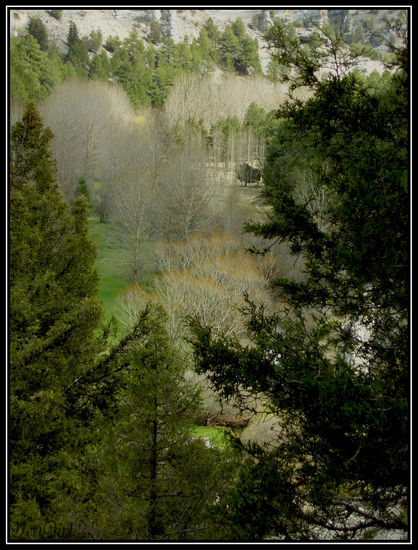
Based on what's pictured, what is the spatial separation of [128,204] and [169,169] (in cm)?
504

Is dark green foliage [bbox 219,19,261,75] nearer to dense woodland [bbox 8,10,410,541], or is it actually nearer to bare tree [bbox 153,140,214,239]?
bare tree [bbox 153,140,214,239]

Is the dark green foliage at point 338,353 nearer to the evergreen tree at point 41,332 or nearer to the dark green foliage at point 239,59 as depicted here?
the evergreen tree at point 41,332

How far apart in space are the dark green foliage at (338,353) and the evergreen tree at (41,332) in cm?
317

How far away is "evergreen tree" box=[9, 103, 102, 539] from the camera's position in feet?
21.1

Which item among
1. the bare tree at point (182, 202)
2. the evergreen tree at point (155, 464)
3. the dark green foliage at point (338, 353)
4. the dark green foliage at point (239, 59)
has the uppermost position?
the dark green foliage at point (239, 59)

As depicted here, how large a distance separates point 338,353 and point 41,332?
5453mm

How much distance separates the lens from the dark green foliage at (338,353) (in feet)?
12.9

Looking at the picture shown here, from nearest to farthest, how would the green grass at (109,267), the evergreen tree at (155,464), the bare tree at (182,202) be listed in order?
the evergreen tree at (155,464), the green grass at (109,267), the bare tree at (182,202)

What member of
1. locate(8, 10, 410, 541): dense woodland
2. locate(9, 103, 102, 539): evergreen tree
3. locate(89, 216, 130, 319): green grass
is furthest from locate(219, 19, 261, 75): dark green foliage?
locate(9, 103, 102, 539): evergreen tree

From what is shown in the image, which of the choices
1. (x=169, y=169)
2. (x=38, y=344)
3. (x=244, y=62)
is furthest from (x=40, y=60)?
(x=38, y=344)

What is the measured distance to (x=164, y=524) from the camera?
6.41m

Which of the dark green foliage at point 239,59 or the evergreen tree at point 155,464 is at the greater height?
the dark green foliage at point 239,59

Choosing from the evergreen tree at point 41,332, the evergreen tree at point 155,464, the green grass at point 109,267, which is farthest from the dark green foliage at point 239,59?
the evergreen tree at point 155,464

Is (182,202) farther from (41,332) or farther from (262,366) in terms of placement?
(262,366)
